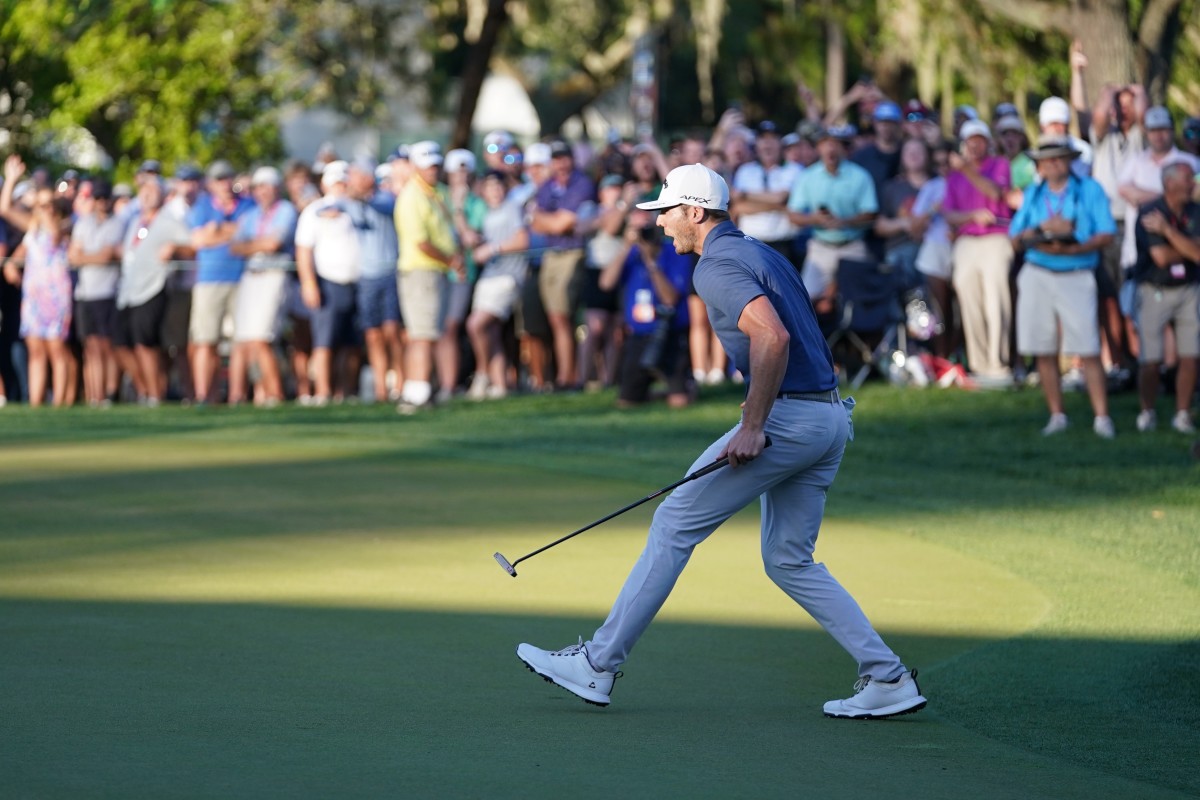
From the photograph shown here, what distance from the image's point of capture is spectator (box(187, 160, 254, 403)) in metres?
18.4

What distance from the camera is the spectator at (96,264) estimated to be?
1880 cm

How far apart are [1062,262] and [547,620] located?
7.33m

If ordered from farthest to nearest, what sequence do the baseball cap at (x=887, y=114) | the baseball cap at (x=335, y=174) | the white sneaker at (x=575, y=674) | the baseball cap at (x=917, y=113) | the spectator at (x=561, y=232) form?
1. the baseball cap at (x=917, y=113)
2. the baseball cap at (x=887, y=114)
3. the spectator at (x=561, y=232)
4. the baseball cap at (x=335, y=174)
5. the white sneaker at (x=575, y=674)

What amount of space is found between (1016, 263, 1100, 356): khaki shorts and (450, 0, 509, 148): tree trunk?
20081 millimetres

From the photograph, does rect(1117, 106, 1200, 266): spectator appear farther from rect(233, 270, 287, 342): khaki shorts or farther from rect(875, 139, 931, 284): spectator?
rect(233, 270, 287, 342): khaki shorts

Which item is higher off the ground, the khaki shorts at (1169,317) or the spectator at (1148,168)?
the spectator at (1148,168)

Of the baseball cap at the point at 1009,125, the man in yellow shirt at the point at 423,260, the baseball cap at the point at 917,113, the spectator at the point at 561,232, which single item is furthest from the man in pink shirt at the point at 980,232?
the man in yellow shirt at the point at 423,260

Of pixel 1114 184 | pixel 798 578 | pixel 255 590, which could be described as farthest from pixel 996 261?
pixel 798 578

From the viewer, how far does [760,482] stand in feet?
22.5

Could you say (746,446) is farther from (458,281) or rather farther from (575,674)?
(458,281)

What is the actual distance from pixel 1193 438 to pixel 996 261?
3.39m

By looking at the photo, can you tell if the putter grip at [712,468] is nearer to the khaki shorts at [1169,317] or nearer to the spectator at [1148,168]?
the khaki shorts at [1169,317]

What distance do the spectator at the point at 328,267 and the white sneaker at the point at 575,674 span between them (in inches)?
446

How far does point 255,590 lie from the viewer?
927 centimetres
